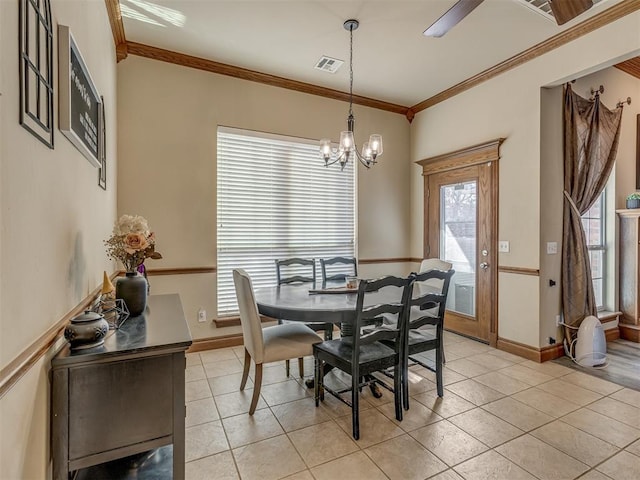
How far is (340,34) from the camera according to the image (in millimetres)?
3107

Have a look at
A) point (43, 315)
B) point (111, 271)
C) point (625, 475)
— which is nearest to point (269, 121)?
point (111, 271)

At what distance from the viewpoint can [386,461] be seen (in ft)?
6.29

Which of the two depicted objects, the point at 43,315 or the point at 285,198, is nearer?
the point at 43,315

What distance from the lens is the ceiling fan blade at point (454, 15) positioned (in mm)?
2051

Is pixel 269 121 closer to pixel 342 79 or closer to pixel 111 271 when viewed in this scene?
pixel 342 79

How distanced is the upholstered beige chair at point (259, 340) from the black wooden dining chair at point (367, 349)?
0.14 m

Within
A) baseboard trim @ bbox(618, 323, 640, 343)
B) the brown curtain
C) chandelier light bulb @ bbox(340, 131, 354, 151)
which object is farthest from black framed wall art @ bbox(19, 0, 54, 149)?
baseboard trim @ bbox(618, 323, 640, 343)

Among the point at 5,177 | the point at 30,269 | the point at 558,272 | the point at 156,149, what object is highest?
the point at 156,149

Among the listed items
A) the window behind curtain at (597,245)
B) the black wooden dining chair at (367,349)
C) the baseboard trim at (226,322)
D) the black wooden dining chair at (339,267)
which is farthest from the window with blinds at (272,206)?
the window behind curtain at (597,245)

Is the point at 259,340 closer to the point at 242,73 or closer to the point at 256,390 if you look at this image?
the point at 256,390

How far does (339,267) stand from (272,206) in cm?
118

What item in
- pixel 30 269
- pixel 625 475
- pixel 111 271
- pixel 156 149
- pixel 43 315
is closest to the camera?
pixel 30 269

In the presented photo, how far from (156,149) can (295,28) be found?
1792 millimetres

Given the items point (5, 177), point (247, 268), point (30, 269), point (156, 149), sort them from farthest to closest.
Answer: point (247, 268)
point (156, 149)
point (30, 269)
point (5, 177)
